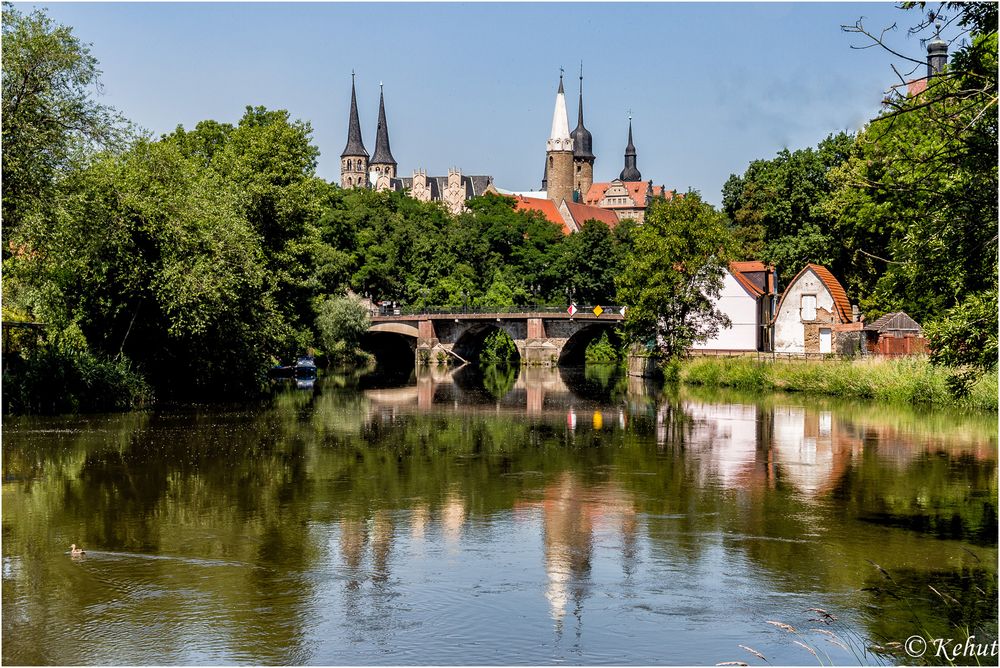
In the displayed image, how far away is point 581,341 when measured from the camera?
91.8 meters

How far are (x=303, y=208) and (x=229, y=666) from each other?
124 ft

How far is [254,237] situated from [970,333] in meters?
32.1

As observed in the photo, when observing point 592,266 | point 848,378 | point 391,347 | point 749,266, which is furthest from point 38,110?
point 592,266

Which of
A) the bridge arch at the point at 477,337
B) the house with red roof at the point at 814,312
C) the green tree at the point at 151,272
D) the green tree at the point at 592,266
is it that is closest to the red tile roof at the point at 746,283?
the house with red roof at the point at 814,312

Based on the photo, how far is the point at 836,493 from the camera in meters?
19.4

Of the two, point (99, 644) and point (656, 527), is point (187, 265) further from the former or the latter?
point (99, 644)

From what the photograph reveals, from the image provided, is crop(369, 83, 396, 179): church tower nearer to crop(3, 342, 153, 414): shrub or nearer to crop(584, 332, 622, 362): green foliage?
crop(584, 332, 622, 362): green foliage

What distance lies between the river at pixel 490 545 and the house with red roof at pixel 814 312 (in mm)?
27994

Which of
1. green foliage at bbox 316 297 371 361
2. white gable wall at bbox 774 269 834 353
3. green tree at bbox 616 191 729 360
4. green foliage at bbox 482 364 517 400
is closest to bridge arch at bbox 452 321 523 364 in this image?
green foliage at bbox 482 364 517 400

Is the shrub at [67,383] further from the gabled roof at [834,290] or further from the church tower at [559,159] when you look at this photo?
Result: the church tower at [559,159]

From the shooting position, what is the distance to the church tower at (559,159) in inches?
6737

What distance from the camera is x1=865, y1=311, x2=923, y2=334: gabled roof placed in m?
52.0

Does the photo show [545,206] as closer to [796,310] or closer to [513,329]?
[513,329]

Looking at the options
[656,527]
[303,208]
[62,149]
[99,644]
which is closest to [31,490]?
[99,644]
